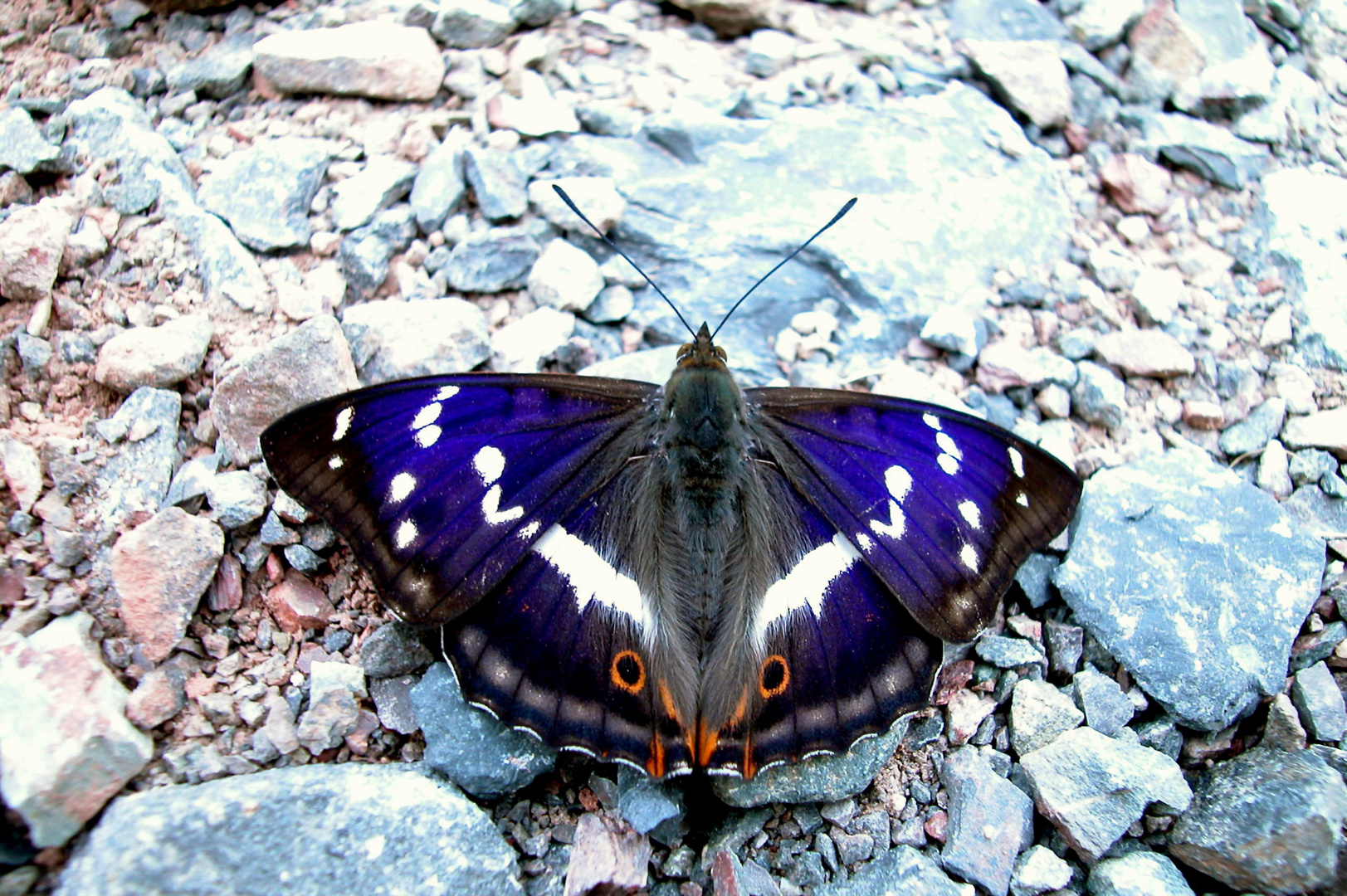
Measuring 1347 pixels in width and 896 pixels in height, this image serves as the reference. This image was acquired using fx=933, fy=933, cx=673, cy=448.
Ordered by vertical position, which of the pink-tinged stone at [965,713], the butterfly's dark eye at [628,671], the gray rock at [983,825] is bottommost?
the gray rock at [983,825]

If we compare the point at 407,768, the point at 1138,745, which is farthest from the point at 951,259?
the point at 407,768

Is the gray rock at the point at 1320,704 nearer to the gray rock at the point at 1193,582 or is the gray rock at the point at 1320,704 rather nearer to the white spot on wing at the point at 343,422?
the gray rock at the point at 1193,582

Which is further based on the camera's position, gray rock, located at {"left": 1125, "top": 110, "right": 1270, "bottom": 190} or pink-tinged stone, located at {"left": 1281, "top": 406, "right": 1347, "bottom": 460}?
gray rock, located at {"left": 1125, "top": 110, "right": 1270, "bottom": 190}

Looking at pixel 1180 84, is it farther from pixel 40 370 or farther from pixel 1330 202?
pixel 40 370

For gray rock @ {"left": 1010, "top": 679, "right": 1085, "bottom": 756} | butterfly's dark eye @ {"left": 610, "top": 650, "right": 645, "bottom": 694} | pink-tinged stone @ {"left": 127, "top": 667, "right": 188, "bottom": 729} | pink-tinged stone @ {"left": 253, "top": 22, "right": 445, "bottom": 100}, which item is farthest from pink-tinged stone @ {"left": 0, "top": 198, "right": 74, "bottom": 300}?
gray rock @ {"left": 1010, "top": 679, "right": 1085, "bottom": 756}

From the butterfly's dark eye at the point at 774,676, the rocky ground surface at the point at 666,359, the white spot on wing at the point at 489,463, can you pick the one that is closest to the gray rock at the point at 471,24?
the rocky ground surface at the point at 666,359

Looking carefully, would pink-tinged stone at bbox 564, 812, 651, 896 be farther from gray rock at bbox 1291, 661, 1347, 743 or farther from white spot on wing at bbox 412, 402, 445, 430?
gray rock at bbox 1291, 661, 1347, 743
